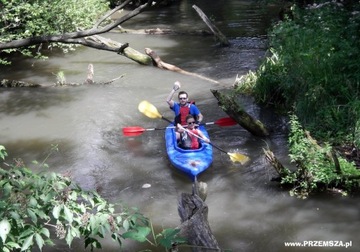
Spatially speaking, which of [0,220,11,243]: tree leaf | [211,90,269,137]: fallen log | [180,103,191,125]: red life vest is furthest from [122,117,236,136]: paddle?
[0,220,11,243]: tree leaf

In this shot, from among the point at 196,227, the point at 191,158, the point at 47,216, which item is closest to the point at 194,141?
the point at 191,158

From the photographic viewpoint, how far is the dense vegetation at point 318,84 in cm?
554

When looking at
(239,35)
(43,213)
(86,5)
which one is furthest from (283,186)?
(239,35)

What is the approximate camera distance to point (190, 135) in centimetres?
683

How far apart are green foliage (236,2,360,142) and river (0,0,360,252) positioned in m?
0.67

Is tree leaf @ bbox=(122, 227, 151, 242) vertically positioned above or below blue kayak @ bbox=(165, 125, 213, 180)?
above

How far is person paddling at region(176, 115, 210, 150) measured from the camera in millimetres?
6755

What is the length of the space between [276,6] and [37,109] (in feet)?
43.4

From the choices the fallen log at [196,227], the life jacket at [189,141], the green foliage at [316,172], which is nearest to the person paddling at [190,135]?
the life jacket at [189,141]

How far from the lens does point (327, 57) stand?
7.32 m

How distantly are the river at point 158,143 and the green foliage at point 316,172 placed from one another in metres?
0.17

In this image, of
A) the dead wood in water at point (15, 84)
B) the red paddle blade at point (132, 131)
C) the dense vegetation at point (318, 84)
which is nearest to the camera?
the dense vegetation at point (318, 84)

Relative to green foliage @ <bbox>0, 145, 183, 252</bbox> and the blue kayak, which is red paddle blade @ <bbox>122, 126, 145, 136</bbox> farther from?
green foliage @ <bbox>0, 145, 183, 252</bbox>

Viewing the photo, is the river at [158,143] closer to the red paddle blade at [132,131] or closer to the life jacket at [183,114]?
the red paddle blade at [132,131]
